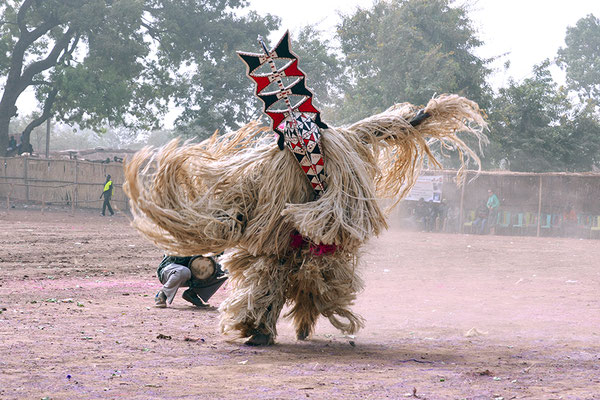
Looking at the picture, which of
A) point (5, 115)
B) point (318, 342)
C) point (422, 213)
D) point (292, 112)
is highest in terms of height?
point (5, 115)

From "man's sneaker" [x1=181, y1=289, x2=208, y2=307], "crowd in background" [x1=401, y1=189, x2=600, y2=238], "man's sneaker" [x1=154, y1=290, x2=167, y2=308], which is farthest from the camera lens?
"crowd in background" [x1=401, y1=189, x2=600, y2=238]

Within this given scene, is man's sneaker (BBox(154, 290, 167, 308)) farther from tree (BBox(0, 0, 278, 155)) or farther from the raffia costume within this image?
tree (BBox(0, 0, 278, 155))

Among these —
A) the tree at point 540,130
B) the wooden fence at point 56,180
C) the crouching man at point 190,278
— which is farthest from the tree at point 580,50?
the crouching man at point 190,278

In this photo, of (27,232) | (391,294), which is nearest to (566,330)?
(391,294)

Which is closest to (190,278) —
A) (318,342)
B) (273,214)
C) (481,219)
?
(318,342)

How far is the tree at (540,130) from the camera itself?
105 feet

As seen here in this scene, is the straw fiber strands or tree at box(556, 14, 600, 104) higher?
tree at box(556, 14, 600, 104)

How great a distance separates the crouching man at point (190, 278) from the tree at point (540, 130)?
85.0 feet

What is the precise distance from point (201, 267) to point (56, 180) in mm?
23359

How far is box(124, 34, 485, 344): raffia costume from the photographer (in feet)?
17.6

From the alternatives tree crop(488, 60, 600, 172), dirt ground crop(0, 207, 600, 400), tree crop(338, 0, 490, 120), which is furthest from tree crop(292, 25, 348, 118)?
dirt ground crop(0, 207, 600, 400)

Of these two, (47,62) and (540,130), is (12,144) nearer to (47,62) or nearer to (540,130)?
(47,62)

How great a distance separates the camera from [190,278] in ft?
25.7

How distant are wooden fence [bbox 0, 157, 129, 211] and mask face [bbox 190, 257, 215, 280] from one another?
22.1 m
